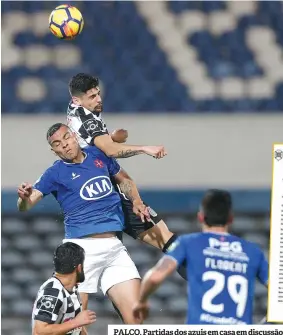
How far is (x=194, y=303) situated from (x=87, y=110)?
2120mm

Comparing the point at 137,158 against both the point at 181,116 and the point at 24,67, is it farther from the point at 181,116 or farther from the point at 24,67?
the point at 24,67

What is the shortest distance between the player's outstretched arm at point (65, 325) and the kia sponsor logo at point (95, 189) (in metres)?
1.02

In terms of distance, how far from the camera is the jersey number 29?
5.71 metres

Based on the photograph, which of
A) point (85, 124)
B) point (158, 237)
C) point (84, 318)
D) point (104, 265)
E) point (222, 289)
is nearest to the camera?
point (222, 289)

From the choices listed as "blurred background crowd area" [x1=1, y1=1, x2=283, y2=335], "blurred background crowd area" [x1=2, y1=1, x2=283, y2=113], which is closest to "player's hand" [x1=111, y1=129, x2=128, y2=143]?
"blurred background crowd area" [x1=1, y1=1, x2=283, y2=335]

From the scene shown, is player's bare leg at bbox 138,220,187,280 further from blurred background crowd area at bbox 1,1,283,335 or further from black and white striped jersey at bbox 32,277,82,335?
blurred background crowd area at bbox 1,1,283,335

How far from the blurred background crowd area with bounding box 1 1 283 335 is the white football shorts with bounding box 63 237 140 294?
683cm

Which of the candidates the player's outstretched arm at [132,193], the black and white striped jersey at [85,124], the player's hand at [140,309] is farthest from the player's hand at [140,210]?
the player's hand at [140,309]

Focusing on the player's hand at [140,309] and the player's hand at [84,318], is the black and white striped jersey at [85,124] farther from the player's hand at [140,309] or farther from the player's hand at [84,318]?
the player's hand at [140,309]

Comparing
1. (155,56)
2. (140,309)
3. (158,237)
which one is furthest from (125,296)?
(155,56)

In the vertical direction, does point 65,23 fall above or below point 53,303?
above

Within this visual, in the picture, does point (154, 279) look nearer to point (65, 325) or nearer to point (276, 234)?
point (276, 234)

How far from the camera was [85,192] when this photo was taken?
290 inches

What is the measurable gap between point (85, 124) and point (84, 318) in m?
1.47
